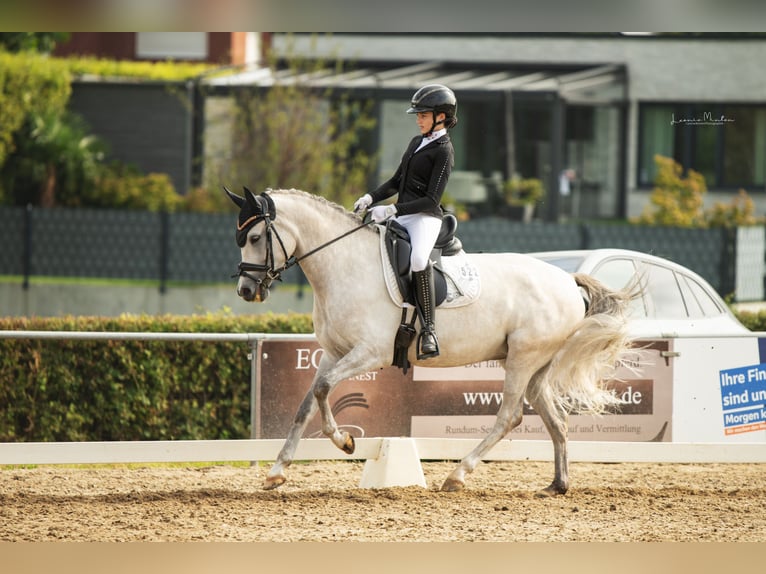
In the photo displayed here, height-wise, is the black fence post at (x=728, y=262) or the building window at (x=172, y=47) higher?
the building window at (x=172, y=47)

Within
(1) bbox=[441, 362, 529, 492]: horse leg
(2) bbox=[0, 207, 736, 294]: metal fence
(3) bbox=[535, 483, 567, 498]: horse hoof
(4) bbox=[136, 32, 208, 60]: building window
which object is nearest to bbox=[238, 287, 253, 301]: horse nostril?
(1) bbox=[441, 362, 529, 492]: horse leg

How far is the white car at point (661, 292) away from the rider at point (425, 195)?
275cm

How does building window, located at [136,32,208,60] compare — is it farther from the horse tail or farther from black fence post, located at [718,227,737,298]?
the horse tail

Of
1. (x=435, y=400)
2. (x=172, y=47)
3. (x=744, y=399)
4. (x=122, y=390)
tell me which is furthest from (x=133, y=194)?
(x=744, y=399)

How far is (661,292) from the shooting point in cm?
1141

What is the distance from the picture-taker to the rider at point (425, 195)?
27.0 ft

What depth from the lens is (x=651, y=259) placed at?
11.3 metres

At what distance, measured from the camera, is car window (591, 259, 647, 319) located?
10.9 m

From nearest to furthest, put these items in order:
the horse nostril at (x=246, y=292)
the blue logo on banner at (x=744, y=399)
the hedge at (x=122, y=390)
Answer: the horse nostril at (x=246, y=292) → the blue logo on banner at (x=744, y=399) → the hedge at (x=122, y=390)

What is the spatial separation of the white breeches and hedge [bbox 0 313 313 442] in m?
2.96

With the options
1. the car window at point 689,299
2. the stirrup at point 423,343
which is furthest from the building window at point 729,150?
the stirrup at point 423,343

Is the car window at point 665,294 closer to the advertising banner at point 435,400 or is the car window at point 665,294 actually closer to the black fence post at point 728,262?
the advertising banner at point 435,400
